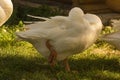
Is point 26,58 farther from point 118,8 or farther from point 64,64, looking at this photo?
point 118,8

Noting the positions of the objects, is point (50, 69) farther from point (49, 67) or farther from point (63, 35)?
point (63, 35)

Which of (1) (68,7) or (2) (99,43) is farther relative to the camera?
(1) (68,7)

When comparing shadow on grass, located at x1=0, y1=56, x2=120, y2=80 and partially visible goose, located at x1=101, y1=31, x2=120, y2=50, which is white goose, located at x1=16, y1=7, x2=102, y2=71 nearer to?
shadow on grass, located at x1=0, y1=56, x2=120, y2=80

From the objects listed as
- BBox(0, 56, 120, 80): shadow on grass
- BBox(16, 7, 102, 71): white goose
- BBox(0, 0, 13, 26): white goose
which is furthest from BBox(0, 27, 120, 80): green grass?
BBox(0, 0, 13, 26): white goose

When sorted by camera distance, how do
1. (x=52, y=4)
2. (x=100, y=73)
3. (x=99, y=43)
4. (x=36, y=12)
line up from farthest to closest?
(x=52, y=4), (x=36, y=12), (x=99, y=43), (x=100, y=73)

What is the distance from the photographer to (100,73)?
6.05 metres

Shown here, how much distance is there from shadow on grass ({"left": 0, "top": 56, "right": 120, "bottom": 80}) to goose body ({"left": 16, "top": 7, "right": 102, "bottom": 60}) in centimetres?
27

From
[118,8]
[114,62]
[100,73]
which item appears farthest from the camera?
[118,8]

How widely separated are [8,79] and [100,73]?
4.40ft

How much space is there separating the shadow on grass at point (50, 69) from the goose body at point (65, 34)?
0.27 m

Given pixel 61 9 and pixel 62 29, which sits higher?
pixel 62 29

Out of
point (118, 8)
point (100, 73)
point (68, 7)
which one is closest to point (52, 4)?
point (68, 7)

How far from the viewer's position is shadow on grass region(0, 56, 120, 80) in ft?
18.9

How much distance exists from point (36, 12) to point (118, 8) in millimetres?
1971
